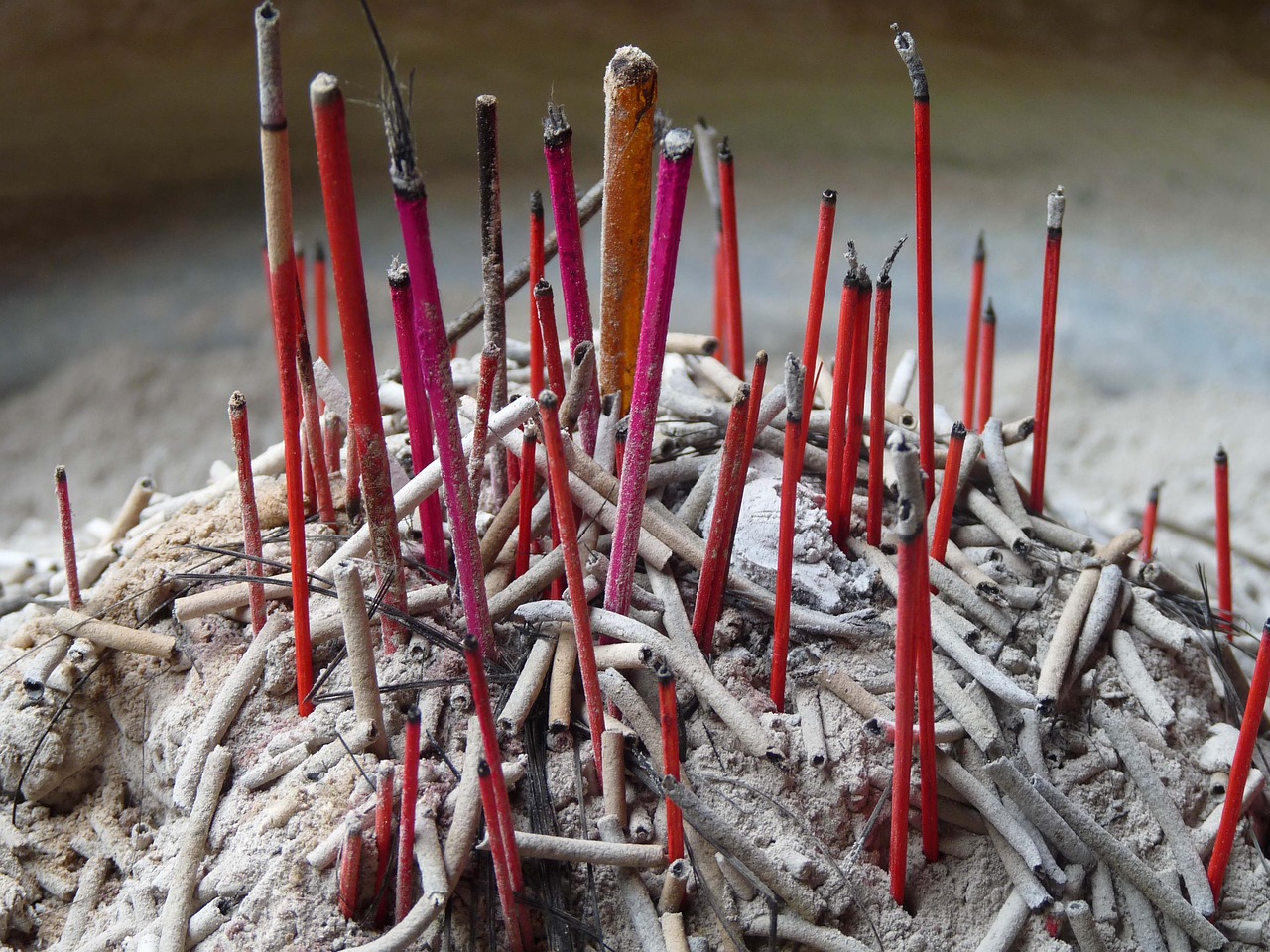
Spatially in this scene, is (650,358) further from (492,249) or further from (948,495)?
(948,495)

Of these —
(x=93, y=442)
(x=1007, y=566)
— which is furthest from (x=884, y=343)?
(x=93, y=442)

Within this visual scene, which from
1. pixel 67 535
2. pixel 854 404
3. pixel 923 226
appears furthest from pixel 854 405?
pixel 67 535

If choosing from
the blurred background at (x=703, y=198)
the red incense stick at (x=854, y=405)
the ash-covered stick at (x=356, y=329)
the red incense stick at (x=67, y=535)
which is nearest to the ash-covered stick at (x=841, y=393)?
the red incense stick at (x=854, y=405)

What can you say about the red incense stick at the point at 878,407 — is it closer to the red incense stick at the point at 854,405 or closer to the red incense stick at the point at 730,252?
the red incense stick at the point at 854,405

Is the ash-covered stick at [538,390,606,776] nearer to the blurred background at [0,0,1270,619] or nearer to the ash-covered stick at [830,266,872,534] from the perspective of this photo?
the ash-covered stick at [830,266,872,534]

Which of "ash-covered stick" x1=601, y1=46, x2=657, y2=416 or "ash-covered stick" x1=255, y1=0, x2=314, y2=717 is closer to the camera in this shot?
"ash-covered stick" x1=255, y1=0, x2=314, y2=717

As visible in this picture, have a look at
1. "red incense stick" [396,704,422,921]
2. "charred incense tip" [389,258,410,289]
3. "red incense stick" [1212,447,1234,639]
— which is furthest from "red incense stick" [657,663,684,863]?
"red incense stick" [1212,447,1234,639]
